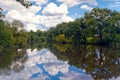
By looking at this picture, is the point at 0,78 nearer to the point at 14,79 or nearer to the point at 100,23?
the point at 14,79

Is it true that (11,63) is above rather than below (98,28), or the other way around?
above

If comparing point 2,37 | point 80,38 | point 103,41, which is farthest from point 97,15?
point 2,37

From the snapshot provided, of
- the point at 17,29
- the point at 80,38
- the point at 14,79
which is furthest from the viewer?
the point at 80,38

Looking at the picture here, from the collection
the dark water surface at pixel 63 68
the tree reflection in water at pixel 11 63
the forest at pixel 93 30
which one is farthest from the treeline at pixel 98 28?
the dark water surface at pixel 63 68

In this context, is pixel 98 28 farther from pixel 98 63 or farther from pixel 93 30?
pixel 98 63

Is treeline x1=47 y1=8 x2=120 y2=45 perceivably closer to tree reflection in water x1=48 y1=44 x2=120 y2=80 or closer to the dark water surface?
tree reflection in water x1=48 y1=44 x2=120 y2=80

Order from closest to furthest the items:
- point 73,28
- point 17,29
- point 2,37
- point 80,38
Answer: point 2,37, point 17,29, point 80,38, point 73,28

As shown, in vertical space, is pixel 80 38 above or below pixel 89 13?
below

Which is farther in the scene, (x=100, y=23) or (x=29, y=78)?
(x=100, y=23)

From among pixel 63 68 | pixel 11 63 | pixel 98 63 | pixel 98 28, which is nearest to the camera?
pixel 63 68

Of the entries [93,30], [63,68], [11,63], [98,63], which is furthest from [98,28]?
[63,68]

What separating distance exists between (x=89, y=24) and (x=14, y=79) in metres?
77.2

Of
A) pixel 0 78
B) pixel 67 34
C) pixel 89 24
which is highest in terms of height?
pixel 0 78

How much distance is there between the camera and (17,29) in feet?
275
